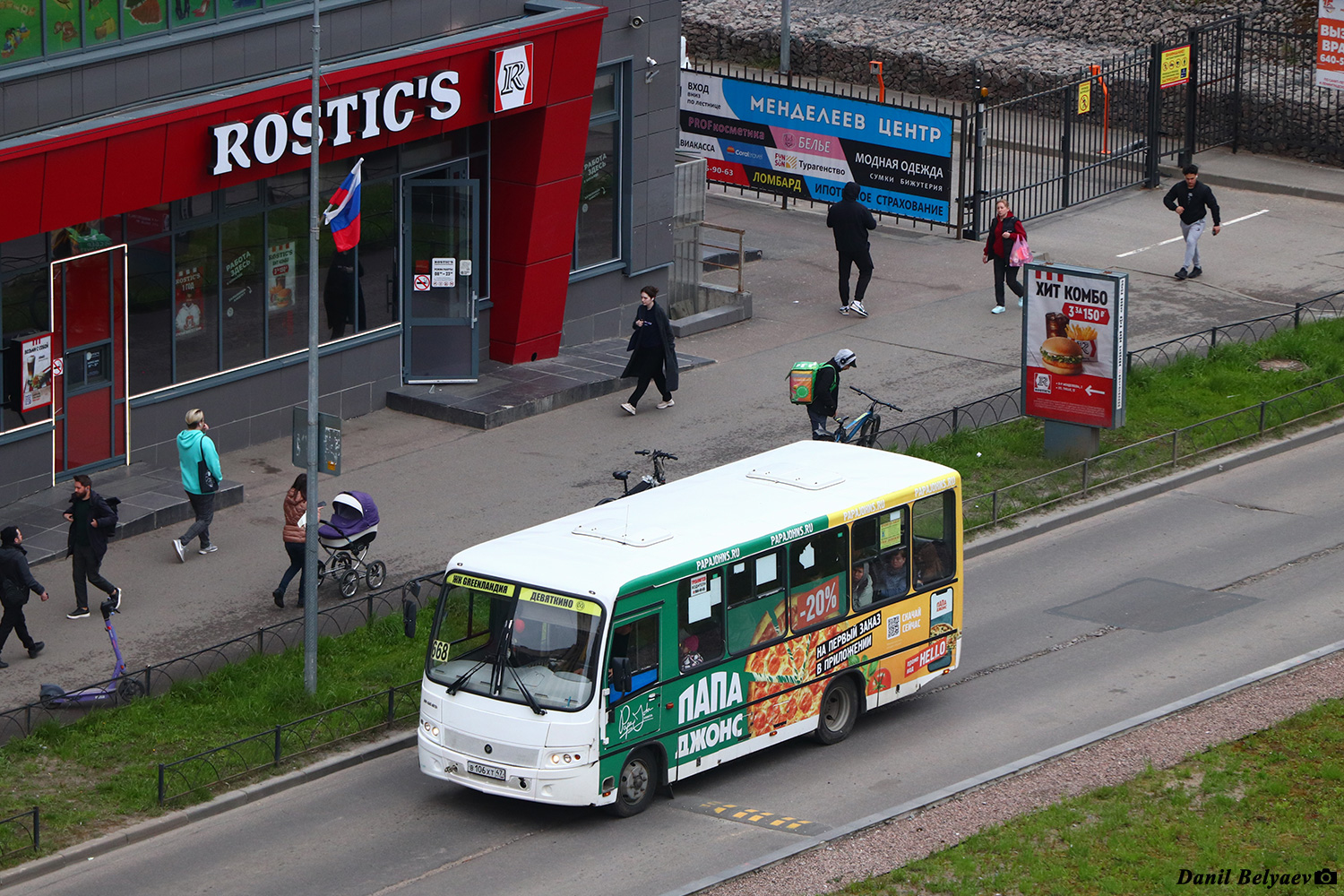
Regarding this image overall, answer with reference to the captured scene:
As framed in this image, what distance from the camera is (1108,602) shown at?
2058cm

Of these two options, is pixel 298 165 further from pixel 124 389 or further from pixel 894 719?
pixel 894 719

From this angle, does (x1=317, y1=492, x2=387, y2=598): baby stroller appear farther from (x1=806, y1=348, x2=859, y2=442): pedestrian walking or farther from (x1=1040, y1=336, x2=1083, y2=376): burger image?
(x1=1040, y1=336, x2=1083, y2=376): burger image

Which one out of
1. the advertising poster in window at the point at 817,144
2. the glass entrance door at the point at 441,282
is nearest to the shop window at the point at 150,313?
the glass entrance door at the point at 441,282

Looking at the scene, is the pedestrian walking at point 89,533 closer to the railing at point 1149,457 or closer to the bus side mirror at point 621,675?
the bus side mirror at point 621,675

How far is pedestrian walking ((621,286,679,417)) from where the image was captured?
25.6m

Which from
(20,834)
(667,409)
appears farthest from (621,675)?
(667,409)

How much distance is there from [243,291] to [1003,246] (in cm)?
1098

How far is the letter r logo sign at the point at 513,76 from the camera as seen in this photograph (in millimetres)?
25345

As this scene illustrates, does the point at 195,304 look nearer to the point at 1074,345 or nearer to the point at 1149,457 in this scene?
the point at 1074,345

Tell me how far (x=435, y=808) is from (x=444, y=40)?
11.6 meters

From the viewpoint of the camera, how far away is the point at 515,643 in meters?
15.8

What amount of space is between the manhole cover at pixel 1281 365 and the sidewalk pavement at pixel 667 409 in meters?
1.77

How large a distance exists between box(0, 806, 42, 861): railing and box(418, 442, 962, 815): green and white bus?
292 cm

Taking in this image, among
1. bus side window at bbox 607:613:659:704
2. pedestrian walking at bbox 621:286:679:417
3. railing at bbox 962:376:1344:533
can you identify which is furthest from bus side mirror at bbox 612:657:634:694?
pedestrian walking at bbox 621:286:679:417
